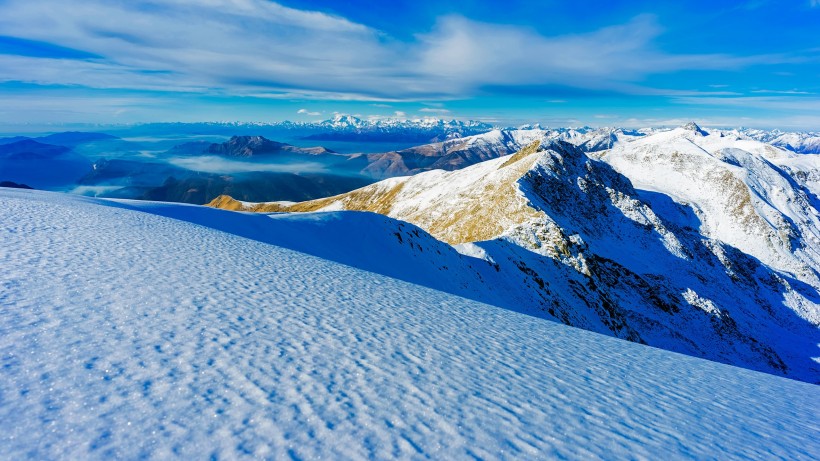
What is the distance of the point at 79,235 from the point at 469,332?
15.9 metres

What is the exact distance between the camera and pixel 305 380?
287 inches

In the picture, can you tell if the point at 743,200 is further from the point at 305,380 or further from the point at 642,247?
the point at 305,380

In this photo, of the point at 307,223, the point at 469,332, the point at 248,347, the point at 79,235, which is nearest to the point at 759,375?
the point at 469,332

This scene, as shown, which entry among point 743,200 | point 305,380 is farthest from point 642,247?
point 305,380

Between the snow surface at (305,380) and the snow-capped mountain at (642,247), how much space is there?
31.2 meters

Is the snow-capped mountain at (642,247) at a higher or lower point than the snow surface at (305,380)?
lower

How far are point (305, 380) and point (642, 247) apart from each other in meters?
112

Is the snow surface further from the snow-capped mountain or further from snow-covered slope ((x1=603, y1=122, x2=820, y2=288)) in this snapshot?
snow-covered slope ((x1=603, y1=122, x2=820, y2=288))

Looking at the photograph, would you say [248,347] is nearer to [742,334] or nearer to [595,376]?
[595,376]

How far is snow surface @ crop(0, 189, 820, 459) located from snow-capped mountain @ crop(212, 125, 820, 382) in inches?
1228

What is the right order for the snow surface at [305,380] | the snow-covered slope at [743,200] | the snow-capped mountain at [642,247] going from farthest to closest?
the snow-covered slope at [743,200] → the snow-capped mountain at [642,247] → the snow surface at [305,380]

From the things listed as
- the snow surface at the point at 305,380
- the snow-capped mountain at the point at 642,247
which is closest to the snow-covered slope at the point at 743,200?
the snow-capped mountain at the point at 642,247

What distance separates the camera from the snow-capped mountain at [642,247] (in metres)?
62.2

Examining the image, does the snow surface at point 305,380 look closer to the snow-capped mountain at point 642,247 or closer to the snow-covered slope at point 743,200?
the snow-capped mountain at point 642,247
